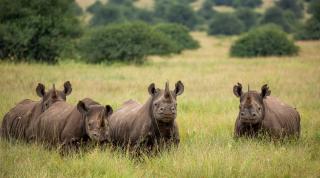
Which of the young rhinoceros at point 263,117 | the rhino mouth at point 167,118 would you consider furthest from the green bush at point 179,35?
the rhino mouth at point 167,118

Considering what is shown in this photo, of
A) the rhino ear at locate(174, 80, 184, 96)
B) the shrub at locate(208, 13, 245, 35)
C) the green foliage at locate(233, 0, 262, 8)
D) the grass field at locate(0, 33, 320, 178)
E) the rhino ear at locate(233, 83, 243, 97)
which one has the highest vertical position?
the green foliage at locate(233, 0, 262, 8)

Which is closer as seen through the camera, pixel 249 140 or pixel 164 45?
pixel 249 140

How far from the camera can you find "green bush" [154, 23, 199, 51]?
47263mm

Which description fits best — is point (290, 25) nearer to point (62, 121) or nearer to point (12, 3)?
point (12, 3)

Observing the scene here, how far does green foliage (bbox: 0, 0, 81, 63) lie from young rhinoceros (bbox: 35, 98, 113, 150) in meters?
18.6

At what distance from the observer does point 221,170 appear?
841 cm

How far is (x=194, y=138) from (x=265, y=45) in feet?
96.1

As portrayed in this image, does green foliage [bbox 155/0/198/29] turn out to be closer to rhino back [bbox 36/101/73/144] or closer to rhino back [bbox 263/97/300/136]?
rhino back [bbox 263/97/300/136]

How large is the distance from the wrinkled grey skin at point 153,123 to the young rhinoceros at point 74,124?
76 cm

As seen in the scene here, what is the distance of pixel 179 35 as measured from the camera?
49.0m

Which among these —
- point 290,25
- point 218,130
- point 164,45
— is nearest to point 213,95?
point 218,130

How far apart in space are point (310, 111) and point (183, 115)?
323 centimetres

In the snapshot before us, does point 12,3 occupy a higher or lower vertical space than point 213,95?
higher

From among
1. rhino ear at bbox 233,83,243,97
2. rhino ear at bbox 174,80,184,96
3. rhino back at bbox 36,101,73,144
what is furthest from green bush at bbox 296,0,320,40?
rhino ear at bbox 174,80,184,96
